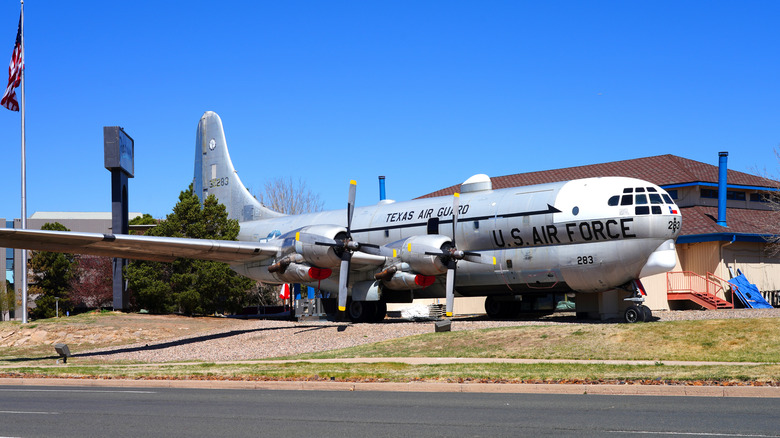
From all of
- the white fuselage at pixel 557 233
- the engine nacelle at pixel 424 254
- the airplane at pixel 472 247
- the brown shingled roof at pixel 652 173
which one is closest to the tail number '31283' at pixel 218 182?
the airplane at pixel 472 247

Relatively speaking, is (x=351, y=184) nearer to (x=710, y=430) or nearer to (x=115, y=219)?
(x=115, y=219)

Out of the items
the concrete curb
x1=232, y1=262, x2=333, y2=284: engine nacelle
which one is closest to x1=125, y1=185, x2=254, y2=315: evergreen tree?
x1=232, y1=262, x2=333, y2=284: engine nacelle

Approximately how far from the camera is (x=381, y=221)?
31547 millimetres

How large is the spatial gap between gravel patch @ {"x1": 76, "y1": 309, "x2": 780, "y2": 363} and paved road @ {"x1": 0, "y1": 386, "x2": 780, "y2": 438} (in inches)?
375

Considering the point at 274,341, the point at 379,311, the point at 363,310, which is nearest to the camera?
the point at 274,341

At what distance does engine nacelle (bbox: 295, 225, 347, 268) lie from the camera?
2706 centimetres

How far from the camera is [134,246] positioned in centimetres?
2691

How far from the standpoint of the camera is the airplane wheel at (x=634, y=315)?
24.1m

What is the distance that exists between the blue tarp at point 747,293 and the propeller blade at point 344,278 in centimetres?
1723

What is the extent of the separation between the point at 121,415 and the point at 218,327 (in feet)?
67.3

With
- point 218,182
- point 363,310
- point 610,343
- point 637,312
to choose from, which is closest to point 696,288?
point 637,312

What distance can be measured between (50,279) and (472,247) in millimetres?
42895

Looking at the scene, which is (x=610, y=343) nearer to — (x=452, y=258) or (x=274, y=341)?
(x=452, y=258)

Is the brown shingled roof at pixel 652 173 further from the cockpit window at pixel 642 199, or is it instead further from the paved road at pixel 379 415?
the paved road at pixel 379 415
